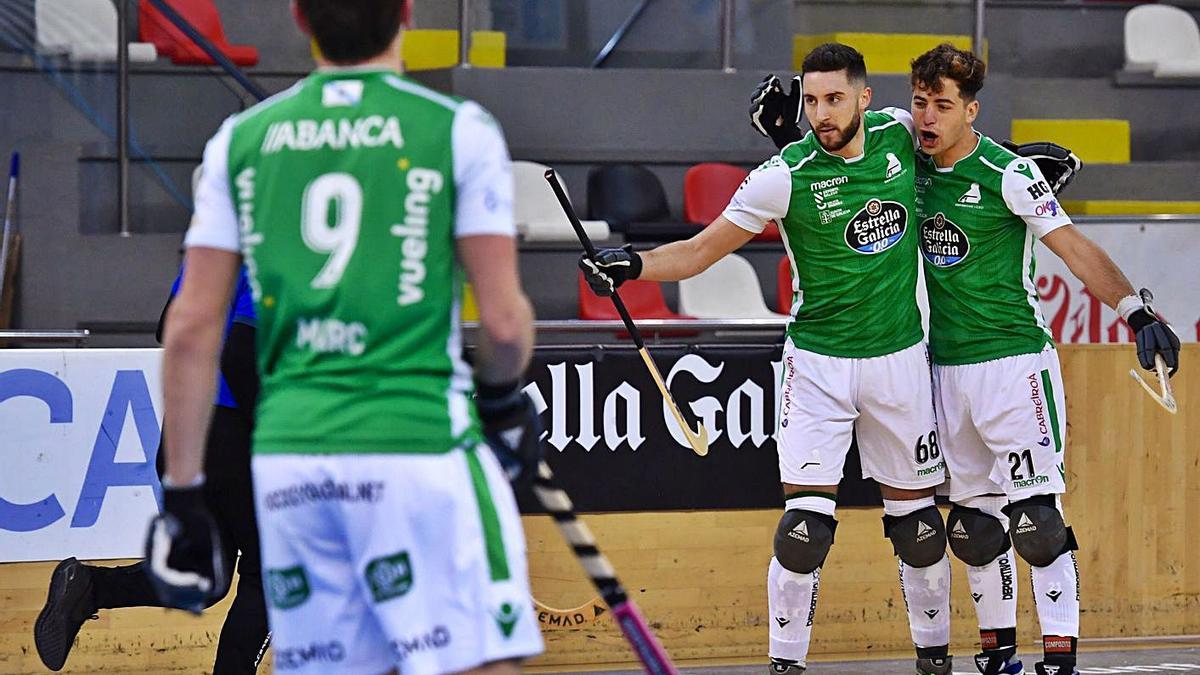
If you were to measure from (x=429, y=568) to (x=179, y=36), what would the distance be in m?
6.78

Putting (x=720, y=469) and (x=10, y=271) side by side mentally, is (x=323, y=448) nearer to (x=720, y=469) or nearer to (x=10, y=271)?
(x=720, y=469)

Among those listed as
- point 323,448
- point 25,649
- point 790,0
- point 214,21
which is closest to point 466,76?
point 214,21

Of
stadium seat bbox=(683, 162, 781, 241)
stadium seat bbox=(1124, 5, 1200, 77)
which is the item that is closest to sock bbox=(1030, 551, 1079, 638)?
stadium seat bbox=(683, 162, 781, 241)

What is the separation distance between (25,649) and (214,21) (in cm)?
458

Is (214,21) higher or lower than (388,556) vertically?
higher

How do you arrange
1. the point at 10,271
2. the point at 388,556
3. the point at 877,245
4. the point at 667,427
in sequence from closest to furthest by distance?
1. the point at 388,556
2. the point at 877,245
3. the point at 667,427
4. the point at 10,271

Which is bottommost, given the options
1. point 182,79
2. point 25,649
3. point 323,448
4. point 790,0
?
point 25,649

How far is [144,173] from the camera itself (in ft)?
29.5

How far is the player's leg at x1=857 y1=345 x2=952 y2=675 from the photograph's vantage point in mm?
5711

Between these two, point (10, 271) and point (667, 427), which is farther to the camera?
point (10, 271)

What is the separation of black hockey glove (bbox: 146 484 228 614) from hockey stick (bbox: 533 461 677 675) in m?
0.63

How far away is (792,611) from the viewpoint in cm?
578

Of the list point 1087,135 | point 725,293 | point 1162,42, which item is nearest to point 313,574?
point 725,293

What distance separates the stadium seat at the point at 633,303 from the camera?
373 inches
